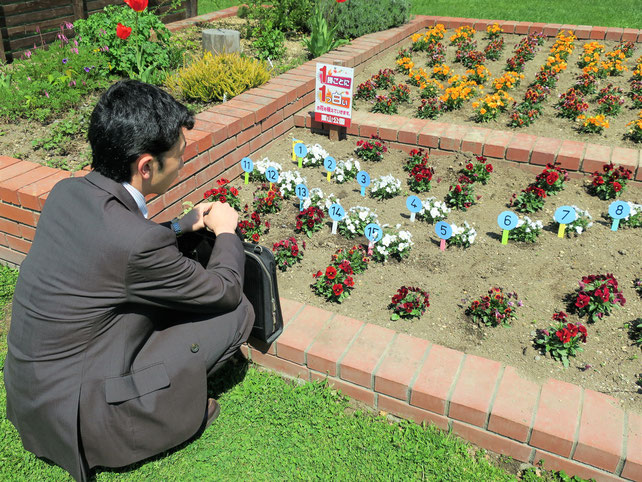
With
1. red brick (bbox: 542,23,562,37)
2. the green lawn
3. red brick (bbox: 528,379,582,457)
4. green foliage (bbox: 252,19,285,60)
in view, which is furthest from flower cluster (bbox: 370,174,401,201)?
the green lawn

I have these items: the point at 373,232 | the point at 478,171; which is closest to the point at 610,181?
the point at 478,171

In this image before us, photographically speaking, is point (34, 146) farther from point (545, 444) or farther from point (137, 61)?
point (545, 444)

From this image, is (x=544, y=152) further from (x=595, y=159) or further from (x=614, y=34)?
(x=614, y=34)

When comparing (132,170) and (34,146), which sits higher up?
(132,170)

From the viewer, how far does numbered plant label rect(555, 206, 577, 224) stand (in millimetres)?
3518

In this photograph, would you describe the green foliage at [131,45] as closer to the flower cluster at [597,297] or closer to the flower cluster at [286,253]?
the flower cluster at [286,253]

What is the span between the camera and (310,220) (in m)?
3.72

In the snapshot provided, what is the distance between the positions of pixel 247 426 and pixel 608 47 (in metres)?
7.37

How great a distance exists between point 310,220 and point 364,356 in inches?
50.2

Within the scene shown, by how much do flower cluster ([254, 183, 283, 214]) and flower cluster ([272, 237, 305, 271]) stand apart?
23.5 inches

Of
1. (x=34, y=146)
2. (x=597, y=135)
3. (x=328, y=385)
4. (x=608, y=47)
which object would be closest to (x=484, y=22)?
(x=608, y=47)

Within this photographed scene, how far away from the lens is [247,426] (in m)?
2.64

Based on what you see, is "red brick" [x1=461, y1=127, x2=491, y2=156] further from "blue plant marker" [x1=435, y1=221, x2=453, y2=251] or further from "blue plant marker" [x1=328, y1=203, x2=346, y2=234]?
"blue plant marker" [x1=328, y1=203, x2=346, y2=234]

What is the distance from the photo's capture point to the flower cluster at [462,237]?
359cm
